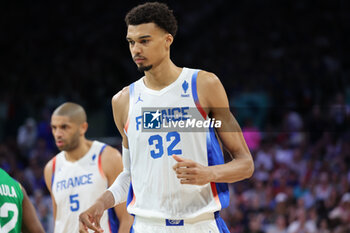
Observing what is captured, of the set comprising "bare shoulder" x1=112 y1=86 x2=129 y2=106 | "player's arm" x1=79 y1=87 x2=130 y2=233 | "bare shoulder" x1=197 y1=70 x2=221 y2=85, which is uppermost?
"bare shoulder" x1=197 y1=70 x2=221 y2=85

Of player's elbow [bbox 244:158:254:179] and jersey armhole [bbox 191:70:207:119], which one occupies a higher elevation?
jersey armhole [bbox 191:70:207:119]

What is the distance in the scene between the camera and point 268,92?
39.4 ft

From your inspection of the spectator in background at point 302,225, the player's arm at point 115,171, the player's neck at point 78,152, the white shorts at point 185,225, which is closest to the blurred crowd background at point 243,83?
the spectator in background at point 302,225

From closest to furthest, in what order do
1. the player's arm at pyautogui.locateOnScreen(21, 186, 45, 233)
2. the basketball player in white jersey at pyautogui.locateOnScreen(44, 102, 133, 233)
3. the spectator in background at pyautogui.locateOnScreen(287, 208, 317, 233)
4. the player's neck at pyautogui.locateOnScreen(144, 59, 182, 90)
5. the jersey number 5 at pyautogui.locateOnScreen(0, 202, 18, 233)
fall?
the player's neck at pyautogui.locateOnScreen(144, 59, 182, 90), the jersey number 5 at pyautogui.locateOnScreen(0, 202, 18, 233), the player's arm at pyautogui.locateOnScreen(21, 186, 45, 233), the basketball player in white jersey at pyautogui.locateOnScreen(44, 102, 133, 233), the spectator in background at pyautogui.locateOnScreen(287, 208, 317, 233)

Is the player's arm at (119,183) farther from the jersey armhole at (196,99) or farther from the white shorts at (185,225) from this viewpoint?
the jersey armhole at (196,99)

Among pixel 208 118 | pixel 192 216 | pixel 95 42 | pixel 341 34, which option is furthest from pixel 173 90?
pixel 95 42

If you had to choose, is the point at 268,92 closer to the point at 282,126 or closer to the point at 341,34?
the point at 282,126

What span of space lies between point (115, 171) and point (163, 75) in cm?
180

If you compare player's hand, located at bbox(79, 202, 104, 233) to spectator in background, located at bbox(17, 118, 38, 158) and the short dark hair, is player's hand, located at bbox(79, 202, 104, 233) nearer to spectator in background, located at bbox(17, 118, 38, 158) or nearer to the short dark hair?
the short dark hair

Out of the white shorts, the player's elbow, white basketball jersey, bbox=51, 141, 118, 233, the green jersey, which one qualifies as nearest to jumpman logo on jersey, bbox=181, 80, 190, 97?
the player's elbow

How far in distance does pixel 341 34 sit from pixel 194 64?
3700 mm

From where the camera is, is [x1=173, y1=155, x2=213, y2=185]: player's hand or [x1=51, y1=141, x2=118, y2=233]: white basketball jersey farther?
[x1=51, y1=141, x2=118, y2=233]: white basketball jersey

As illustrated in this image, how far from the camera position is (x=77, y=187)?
5137mm

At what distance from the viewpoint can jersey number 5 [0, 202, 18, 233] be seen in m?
3.62
